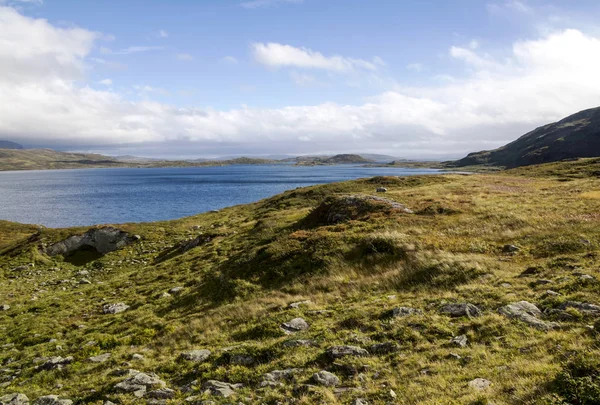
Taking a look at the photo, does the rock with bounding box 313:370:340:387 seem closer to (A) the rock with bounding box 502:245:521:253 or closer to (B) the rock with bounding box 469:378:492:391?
(B) the rock with bounding box 469:378:492:391

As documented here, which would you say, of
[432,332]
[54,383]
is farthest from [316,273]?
[54,383]

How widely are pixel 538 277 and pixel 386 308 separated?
7890 mm

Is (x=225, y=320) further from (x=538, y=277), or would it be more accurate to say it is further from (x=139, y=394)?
(x=538, y=277)

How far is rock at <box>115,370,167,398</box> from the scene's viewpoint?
11539mm

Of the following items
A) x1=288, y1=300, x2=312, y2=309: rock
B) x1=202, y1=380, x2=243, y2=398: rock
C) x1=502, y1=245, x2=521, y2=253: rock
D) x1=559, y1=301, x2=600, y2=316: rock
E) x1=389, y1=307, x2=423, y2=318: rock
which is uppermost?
x1=502, y1=245, x2=521, y2=253: rock

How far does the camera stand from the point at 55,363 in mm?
14852

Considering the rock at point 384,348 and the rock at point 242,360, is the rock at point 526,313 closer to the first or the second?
the rock at point 384,348

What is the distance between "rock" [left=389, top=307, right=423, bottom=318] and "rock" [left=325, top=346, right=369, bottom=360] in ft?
10.0

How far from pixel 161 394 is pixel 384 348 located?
7.77 metres

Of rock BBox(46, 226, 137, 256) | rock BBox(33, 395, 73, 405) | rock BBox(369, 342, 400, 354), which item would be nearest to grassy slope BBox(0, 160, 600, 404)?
rock BBox(369, 342, 400, 354)

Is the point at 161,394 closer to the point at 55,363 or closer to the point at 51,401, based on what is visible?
the point at 51,401

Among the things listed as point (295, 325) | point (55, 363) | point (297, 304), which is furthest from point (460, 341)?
point (55, 363)

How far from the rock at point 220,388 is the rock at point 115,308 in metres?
14.3

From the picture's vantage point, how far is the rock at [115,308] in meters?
22.6
